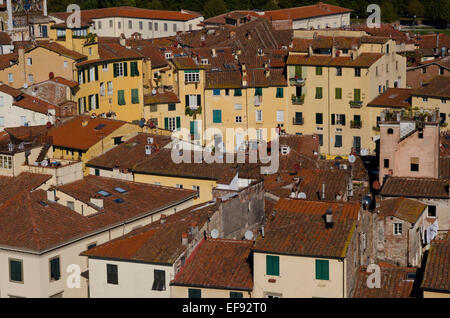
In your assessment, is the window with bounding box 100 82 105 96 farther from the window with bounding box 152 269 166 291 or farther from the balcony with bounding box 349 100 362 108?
the window with bounding box 152 269 166 291

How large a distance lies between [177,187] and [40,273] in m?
17.1

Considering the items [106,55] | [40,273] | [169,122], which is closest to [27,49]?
[106,55]

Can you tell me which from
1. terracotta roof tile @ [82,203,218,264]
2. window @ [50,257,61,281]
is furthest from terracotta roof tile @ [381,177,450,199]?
window @ [50,257,61,281]

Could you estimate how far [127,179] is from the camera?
206 ft

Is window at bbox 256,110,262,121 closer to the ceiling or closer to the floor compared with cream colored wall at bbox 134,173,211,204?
closer to the floor

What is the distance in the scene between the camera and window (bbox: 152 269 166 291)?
136 ft

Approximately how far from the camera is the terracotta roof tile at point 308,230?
131ft

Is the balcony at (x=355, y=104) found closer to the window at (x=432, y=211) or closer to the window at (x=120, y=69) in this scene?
the window at (x=120, y=69)

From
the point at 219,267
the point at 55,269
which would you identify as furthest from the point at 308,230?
the point at 55,269

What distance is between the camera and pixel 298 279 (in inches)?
1571

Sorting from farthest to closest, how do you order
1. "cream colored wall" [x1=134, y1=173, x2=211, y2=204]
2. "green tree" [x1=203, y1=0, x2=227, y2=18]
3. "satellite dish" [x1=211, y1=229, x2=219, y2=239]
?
"green tree" [x1=203, y1=0, x2=227, y2=18]
"cream colored wall" [x1=134, y1=173, x2=211, y2=204]
"satellite dish" [x1=211, y1=229, x2=219, y2=239]

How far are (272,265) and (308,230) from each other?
250 centimetres

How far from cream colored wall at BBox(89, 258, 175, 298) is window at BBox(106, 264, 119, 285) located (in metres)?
0.13

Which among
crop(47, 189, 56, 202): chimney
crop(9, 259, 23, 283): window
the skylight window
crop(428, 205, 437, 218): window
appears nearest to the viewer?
crop(9, 259, 23, 283): window
